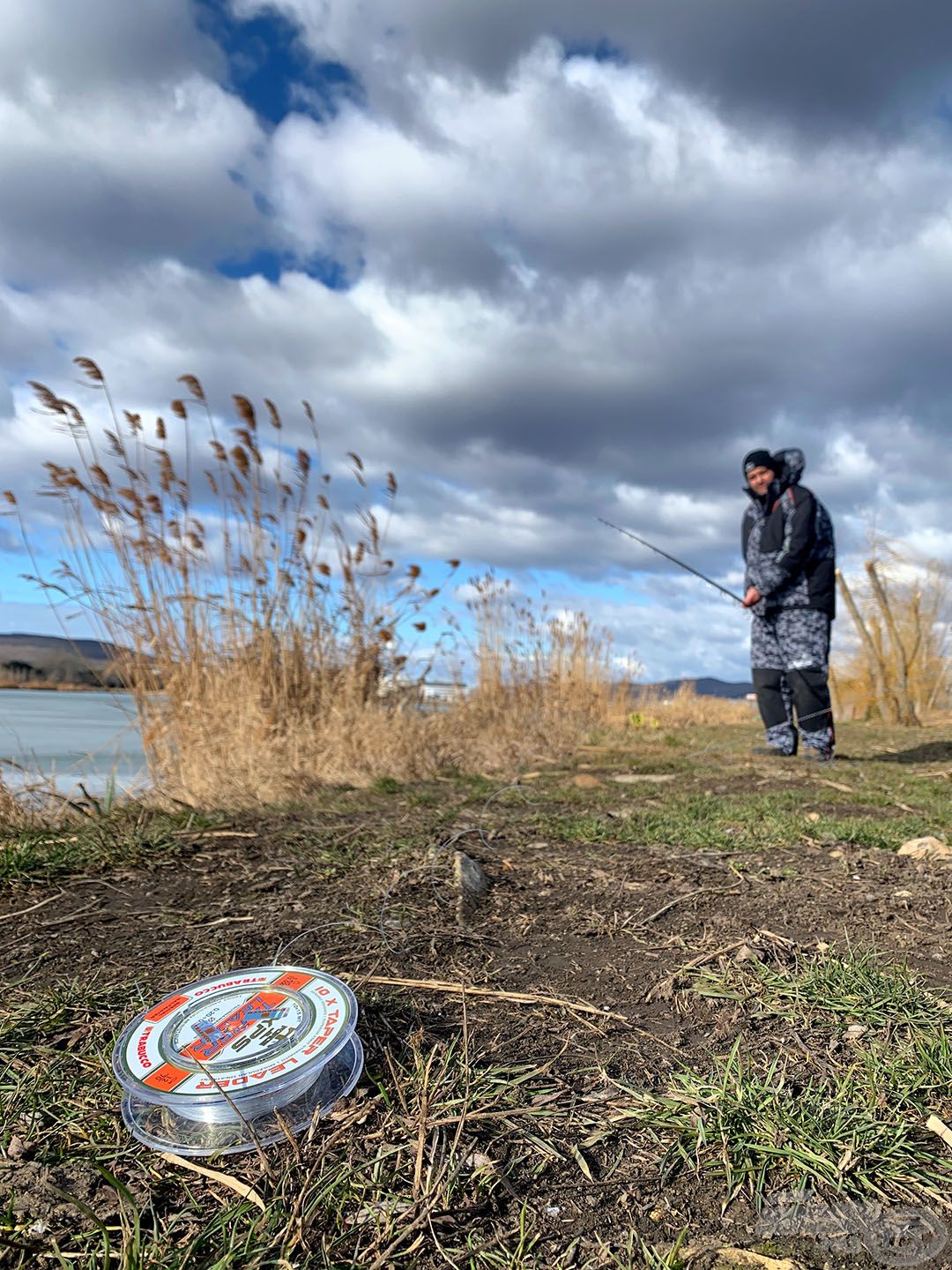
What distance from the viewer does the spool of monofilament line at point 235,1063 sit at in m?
1.13

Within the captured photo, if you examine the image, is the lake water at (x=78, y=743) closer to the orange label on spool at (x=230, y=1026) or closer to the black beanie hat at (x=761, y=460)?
the orange label on spool at (x=230, y=1026)

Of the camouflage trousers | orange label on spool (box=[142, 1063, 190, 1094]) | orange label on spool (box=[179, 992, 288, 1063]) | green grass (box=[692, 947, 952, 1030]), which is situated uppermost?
the camouflage trousers

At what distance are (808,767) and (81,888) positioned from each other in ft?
14.2

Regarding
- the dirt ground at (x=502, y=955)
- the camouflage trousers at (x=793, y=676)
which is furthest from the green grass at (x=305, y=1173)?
the camouflage trousers at (x=793, y=676)

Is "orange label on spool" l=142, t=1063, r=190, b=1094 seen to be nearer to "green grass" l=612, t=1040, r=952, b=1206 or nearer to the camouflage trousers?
"green grass" l=612, t=1040, r=952, b=1206

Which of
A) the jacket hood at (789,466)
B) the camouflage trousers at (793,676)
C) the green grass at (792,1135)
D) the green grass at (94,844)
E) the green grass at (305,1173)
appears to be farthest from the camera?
the jacket hood at (789,466)

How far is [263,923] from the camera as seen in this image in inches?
77.0

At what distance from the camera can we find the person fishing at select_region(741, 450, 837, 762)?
18.9ft

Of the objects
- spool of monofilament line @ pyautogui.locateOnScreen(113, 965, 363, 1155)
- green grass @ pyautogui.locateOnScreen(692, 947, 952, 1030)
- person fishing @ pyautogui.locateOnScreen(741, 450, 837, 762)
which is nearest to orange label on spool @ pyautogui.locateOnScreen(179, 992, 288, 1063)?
spool of monofilament line @ pyautogui.locateOnScreen(113, 965, 363, 1155)

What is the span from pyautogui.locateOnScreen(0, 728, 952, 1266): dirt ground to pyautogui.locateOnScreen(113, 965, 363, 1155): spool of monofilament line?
46 millimetres

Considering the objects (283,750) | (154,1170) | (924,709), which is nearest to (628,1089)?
(154,1170)

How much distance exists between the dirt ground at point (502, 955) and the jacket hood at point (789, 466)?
3349 mm

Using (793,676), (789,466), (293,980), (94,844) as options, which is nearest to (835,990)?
(293,980)

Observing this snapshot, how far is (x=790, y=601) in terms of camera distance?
595 centimetres
